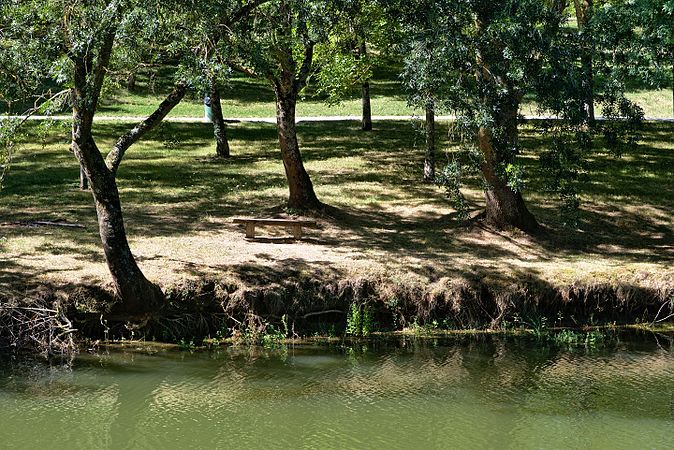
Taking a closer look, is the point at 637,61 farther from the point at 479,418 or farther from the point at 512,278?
the point at 479,418

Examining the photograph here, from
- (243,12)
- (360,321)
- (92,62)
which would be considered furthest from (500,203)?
(92,62)

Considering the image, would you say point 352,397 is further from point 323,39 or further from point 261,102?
point 261,102

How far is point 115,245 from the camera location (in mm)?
15672

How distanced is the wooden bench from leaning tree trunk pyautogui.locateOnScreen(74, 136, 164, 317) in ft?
12.8

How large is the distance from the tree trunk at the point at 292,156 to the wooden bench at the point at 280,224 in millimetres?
2107

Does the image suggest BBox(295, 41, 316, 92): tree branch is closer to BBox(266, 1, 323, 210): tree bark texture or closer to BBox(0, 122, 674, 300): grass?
BBox(266, 1, 323, 210): tree bark texture

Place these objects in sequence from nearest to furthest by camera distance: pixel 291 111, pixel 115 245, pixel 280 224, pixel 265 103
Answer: pixel 115 245 < pixel 280 224 < pixel 291 111 < pixel 265 103

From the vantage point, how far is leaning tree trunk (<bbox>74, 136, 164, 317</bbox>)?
15435 mm

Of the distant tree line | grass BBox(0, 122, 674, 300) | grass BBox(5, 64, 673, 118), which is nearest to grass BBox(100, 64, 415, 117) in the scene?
grass BBox(5, 64, 673, 118)

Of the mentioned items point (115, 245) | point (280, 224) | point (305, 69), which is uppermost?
point (305, 69)

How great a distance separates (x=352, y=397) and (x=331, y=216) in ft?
27.9

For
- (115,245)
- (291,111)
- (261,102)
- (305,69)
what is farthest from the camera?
(261,102)

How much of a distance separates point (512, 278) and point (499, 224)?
125 inches

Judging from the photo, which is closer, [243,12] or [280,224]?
[243,12]
